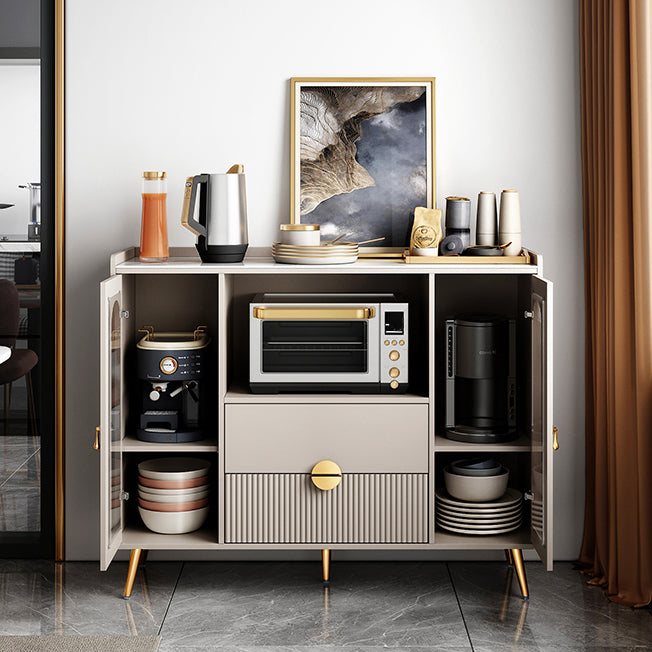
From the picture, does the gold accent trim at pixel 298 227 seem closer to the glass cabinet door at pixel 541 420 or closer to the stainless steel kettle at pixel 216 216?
the stainless steel kettle at pixel 216 216

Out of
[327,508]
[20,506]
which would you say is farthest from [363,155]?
[20,506]

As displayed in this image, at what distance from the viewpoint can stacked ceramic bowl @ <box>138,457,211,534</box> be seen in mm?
2736

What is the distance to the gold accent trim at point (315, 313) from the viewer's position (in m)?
2.66

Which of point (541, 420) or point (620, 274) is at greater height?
point (620, 274)

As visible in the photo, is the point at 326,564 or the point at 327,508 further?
the point at 326,564

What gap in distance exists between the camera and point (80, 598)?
9.03 feet

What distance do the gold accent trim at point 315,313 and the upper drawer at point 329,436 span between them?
0.88 ft

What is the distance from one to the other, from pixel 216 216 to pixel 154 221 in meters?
0.21

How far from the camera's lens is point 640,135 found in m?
2.48

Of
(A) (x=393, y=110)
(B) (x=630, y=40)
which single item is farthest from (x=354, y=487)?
(B) (x=630, y=40)

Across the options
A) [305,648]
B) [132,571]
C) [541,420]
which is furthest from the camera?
[132,571]

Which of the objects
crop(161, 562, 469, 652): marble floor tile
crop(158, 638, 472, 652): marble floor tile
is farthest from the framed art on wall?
crop(158, 638, 472, 652): marble floor tile

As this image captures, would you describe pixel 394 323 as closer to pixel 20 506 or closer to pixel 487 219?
pixel 487 219

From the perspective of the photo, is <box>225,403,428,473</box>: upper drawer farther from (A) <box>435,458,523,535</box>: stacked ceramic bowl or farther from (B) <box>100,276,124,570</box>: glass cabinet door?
(B) <box>100,276,124,570</box>: glass cabinet door
